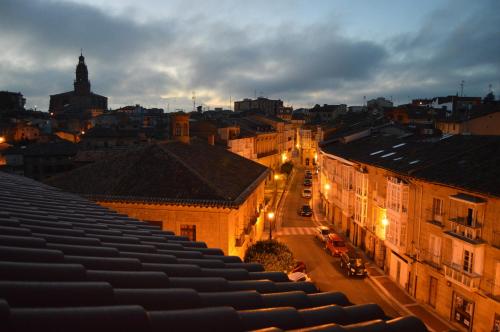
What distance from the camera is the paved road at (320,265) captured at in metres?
28.4

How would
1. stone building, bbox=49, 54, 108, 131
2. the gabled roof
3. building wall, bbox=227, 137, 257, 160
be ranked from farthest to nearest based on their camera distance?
stone building, bbox=49, 54, 108, 131 → building wall, bbox=227, 137, 257, 160 → the gabled roof

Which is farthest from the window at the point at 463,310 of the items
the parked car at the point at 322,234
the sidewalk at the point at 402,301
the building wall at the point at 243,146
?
the building wall at the point at 243,146

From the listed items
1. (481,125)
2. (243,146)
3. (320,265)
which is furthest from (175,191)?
(481,125)

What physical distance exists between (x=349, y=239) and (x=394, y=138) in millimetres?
11447

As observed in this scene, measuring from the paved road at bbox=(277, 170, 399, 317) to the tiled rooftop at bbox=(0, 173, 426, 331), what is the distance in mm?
22200

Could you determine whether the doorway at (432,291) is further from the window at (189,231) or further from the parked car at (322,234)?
the window at (189,231)

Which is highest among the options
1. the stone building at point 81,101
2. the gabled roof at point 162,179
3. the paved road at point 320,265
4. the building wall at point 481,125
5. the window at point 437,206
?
the stone building at point 81,101

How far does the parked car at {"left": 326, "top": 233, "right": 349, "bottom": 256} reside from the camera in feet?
119

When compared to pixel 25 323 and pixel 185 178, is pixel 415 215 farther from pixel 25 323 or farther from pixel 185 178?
pixel 25 323

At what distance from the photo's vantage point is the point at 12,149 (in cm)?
6594

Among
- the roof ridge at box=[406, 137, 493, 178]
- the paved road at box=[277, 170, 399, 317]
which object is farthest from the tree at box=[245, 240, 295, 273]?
the roof ridge at box=[406, 137, 493, 178]

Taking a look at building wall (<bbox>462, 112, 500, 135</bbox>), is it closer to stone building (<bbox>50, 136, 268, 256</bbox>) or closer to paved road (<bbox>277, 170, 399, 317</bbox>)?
paved road (<bbox>277, 170, 399, 317</bbox>)

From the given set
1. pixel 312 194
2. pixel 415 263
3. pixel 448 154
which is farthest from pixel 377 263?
pixel 312 194

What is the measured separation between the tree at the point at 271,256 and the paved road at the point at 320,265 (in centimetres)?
613
